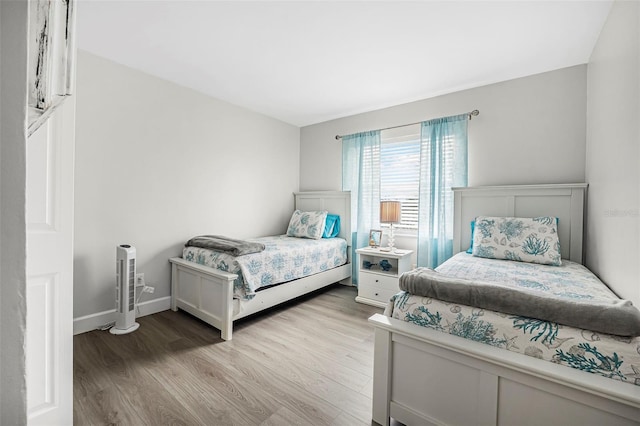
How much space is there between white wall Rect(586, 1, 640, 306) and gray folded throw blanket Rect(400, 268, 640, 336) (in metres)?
0.55

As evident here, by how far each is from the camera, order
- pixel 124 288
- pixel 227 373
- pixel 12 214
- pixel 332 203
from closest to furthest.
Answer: pixel 12 214, pixel 227 373, pixel 124 288, pixel 332 203

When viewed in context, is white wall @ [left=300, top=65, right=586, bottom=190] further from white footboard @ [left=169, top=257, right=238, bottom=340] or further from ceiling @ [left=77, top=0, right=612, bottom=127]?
white footboard @ [left=169, top=257, right=238, bottom=340]

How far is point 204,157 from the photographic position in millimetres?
3283

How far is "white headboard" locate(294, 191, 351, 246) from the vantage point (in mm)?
3965

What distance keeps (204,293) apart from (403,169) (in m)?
2.66

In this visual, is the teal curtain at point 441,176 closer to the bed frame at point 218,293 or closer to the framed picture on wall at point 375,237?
the framed picture on wall at point 375,237

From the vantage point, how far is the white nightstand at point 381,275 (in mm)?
3152

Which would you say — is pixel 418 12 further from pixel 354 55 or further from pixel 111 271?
pixel 111 271

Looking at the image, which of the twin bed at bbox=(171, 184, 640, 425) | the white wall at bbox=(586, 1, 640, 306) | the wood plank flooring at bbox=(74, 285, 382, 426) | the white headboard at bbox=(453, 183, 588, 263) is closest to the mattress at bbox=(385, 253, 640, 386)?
the twin bed at bbox=(171, 184, 640, 425)

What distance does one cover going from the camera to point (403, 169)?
3.61 meters

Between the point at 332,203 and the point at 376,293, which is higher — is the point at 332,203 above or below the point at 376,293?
above

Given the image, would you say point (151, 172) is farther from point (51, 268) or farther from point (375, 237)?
point (375, 237)

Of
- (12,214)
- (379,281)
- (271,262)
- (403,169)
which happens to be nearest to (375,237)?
(379,281)

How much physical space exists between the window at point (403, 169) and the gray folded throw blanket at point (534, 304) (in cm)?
221
